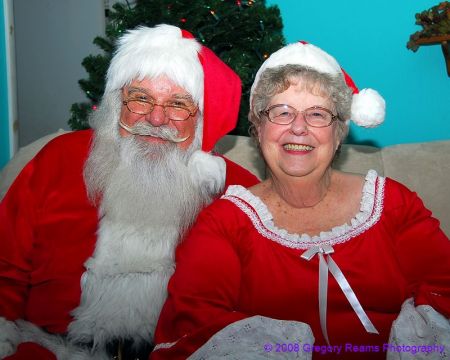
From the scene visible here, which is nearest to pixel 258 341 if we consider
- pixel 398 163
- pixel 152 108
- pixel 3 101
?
pixel 152 108

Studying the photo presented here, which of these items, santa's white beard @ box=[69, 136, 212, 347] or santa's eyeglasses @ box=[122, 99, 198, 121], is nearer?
santa's white beard @ box=[69, 136, 212, 347]

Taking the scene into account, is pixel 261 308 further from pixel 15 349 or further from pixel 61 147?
pixel 61 147

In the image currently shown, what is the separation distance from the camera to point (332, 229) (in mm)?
1844

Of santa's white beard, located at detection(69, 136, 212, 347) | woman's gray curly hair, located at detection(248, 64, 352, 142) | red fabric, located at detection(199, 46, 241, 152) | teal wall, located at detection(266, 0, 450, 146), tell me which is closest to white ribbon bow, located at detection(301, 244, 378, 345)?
woman's gray curly hair, located at detection(248, 64, 352, 142)

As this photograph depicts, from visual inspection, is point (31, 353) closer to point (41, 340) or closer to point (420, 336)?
point (41, 340)

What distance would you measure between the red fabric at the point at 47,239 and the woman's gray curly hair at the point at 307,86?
0.89 m

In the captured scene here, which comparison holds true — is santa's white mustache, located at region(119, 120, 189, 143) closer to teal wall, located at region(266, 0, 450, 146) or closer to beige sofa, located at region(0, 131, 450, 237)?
beige sofa, located at region(0, 131, 450, 237)

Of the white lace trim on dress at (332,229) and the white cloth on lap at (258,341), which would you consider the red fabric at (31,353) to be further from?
the white lace trim on dress at (332,229)

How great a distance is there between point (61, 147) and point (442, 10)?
2331 millimetres

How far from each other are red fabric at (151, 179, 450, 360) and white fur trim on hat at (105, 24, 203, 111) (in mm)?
666

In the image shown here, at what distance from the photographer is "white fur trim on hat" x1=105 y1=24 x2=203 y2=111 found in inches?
83.2

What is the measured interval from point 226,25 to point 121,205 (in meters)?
1.30

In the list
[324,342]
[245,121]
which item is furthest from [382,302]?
[245,121]

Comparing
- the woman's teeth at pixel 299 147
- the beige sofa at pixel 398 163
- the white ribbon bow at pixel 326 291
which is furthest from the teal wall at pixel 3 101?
the white ribbon bow at pixel 326 291
